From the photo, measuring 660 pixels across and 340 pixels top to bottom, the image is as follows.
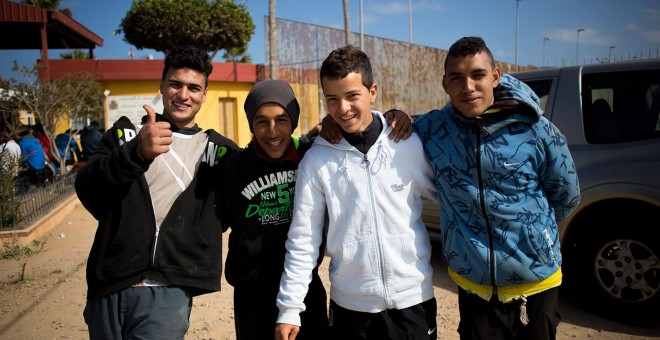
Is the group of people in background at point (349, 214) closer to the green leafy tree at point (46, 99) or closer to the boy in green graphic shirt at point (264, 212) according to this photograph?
the boy in green graphic shirt at point (264, 212)

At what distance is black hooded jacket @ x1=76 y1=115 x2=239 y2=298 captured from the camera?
1.86 meters

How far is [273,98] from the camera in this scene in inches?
83.4

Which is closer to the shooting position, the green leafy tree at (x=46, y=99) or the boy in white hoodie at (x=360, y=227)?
the boy in white hoodie at (x=360, y=227)

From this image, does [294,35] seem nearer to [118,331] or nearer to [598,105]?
[598,105]

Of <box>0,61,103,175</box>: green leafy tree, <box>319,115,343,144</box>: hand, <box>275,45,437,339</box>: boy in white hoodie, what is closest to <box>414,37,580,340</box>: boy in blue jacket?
<box>275,45,437,339</box>: boy in white hoodie

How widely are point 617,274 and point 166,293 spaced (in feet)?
10.8

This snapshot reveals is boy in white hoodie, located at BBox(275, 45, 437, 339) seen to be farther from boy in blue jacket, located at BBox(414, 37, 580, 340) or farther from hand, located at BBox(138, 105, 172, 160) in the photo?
hand, located at BBox(138, 105, 172, 160)

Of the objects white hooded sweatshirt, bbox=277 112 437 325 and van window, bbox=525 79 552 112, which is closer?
white hooded sweatshirt, bbox=277 112 437 325

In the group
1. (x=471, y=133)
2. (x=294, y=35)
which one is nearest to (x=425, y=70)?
(x=294, y=35)

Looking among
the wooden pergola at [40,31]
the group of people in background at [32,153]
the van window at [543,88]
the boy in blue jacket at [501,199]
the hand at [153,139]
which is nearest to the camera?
the hand at [153,139]

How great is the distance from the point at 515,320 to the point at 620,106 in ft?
8.11

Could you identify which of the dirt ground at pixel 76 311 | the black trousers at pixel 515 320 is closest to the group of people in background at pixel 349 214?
the black trousers at pixel 515 320

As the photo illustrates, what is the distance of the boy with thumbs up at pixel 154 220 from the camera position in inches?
73.8

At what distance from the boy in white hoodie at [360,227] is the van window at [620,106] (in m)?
2.31
